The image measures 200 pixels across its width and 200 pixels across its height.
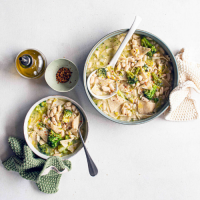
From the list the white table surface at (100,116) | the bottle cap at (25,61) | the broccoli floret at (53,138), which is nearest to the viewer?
the bottle cap at (25,61)

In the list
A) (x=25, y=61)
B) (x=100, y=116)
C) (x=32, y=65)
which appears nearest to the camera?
(x=25, y=61)

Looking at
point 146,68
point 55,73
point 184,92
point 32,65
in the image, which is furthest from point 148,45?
point 32,65

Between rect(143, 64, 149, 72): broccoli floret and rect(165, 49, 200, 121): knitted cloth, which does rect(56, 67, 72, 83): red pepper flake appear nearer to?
rect(143, 64, 149, 72): broccoli floret

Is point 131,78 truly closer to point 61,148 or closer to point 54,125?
point 54,125

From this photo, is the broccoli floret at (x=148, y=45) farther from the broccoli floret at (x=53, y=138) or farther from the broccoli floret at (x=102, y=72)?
the broccoli floret at (x=53, y=138)

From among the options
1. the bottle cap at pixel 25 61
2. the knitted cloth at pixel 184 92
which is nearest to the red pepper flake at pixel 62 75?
the bottle cap at pixel 25 61

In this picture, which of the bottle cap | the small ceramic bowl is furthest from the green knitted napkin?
the bottle cap

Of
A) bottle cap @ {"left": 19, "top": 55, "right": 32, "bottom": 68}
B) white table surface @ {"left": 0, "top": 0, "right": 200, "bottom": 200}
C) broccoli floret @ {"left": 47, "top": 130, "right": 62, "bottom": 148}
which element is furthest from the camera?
white table surface @ {"left": 0, "top": 0, "right": 200, "bottom": 200}
